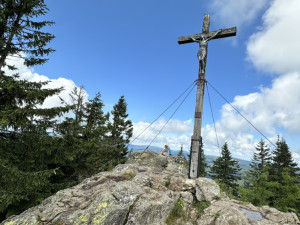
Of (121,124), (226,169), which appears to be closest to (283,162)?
(226,169)

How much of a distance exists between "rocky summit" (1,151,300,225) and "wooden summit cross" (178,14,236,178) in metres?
0.84

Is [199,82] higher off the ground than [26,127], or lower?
higher

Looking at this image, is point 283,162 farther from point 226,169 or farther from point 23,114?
point 23,114

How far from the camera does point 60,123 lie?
10258 mm

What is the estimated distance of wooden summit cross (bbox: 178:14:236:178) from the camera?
797 cm

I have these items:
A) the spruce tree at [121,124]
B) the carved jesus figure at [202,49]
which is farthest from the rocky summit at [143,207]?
the spruce tree at [121,124]

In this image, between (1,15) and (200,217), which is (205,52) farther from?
(1,15)

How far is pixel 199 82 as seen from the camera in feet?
28.3

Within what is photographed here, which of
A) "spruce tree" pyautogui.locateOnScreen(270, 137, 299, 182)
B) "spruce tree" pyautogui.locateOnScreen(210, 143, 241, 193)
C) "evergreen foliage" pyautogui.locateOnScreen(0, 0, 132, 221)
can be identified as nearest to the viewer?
"evergreen foliage" pyautogui.locateOnScreen(0, 0, 132, 221)

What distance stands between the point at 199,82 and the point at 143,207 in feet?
20.1

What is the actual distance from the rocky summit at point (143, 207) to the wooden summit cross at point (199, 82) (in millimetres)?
844

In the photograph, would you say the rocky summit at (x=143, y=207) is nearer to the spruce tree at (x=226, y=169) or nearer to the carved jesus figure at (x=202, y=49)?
the carved jesus figure at (x=202, y=49)

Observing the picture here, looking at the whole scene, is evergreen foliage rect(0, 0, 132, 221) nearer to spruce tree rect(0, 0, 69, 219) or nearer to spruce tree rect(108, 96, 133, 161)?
spruce tree rect(0, 0, 69, 219)

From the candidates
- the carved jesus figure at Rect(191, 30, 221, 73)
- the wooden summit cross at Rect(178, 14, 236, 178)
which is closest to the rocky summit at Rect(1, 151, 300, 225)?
the wooden summit cross at Rect(178, 14, 236, 178)
